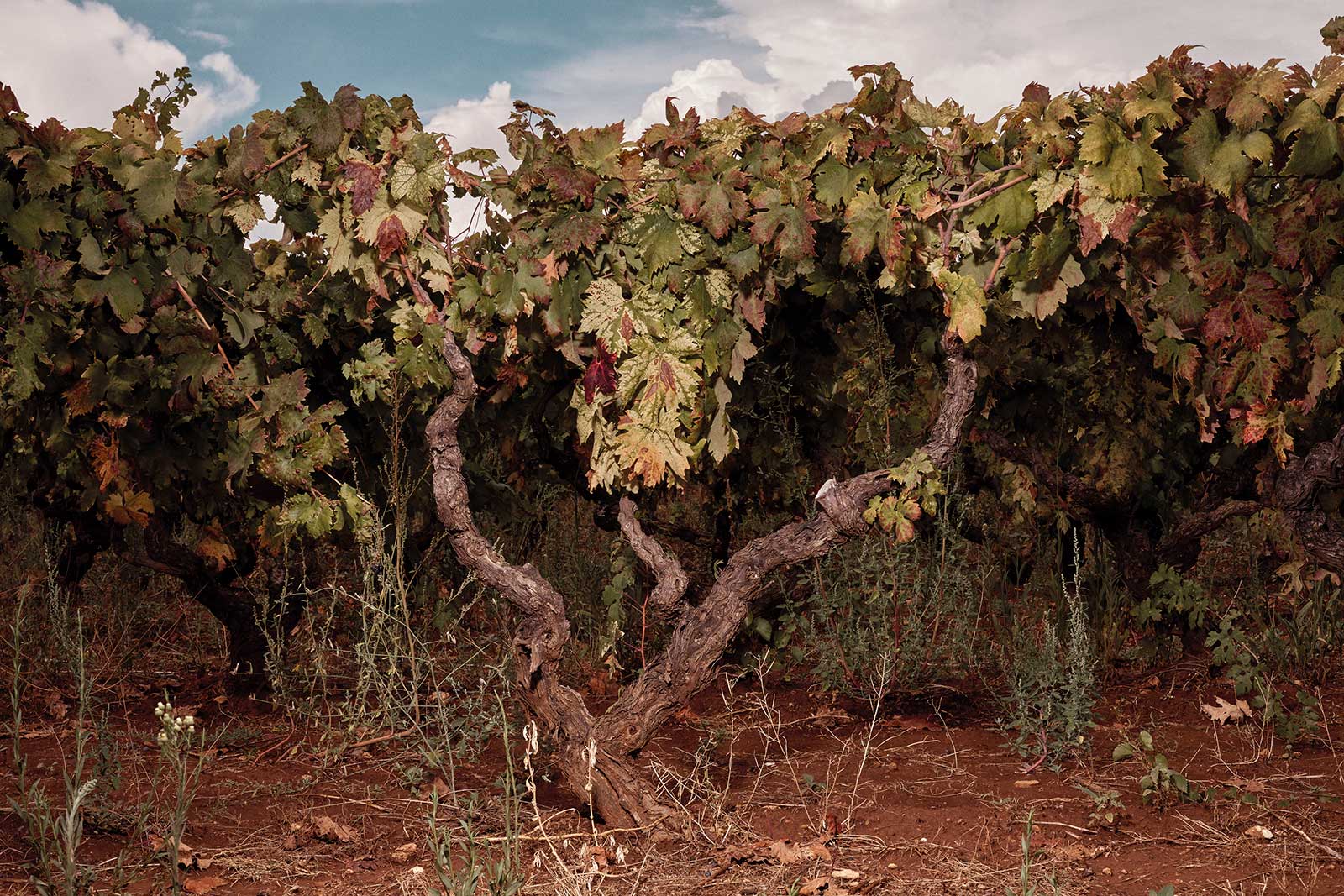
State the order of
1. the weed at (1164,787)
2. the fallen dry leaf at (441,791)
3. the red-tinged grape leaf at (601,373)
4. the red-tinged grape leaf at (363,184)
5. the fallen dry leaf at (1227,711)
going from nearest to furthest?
1. the weed at (1164,787)
2. the fallen dry leaf at (441,791)
3. the red-tinged grape leaf at (363,184)
4. the red-tinged grape leaf at (601,373)
5. the fallen dry leaf at (1227,711)

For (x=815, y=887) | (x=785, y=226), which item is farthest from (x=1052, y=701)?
(x=785, y=226)

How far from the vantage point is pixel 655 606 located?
407 cm

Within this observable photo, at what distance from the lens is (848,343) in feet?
15.8

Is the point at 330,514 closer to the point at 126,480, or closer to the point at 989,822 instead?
the point at 126,480

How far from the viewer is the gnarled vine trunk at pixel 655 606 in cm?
352

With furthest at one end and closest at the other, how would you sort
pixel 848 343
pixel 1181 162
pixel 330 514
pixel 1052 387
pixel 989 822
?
pixel 1052 387, pixel 848 343, pixel 330 514, pixel 1181 162, pixel 989 822

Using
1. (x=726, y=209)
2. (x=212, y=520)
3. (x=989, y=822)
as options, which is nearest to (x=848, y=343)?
(x=726, y=209)

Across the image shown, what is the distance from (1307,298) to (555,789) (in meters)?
2.96

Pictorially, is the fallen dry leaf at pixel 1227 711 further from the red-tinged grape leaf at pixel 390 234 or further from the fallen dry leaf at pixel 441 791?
the red-tinged grape leaf at pixel 390 234

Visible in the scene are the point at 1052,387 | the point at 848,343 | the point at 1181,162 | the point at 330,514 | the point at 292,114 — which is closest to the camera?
the point at 1181,162

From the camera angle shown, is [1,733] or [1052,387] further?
[1052,387]

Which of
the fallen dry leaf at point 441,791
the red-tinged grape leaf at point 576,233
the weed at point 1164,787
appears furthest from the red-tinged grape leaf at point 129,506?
the weed at point 1164,787

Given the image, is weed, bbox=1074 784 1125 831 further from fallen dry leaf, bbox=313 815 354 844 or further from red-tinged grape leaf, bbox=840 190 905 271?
fallen dry leaf, bbox=313 815 354 844

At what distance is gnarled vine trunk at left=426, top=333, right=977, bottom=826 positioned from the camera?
11.5 feet
